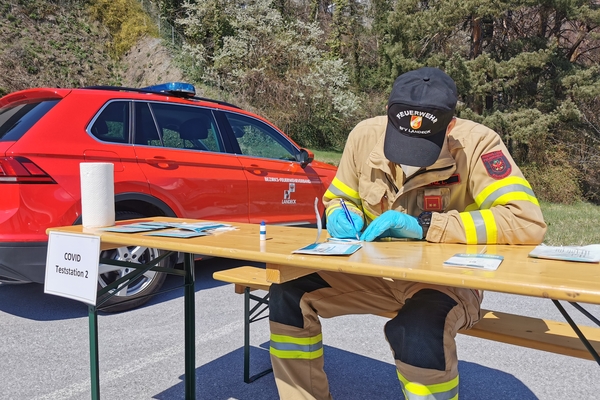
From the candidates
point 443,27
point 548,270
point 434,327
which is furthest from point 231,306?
point 443,27

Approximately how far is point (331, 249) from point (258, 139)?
3744mm

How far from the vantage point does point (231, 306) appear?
4.16 m

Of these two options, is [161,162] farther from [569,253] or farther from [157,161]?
[569,253]

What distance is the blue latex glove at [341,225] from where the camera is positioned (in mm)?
2057

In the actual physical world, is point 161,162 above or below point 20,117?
below

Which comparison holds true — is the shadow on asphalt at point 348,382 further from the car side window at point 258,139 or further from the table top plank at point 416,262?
the car side window at point 258,139

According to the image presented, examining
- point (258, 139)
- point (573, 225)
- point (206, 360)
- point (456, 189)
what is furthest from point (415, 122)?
point (573, 225)

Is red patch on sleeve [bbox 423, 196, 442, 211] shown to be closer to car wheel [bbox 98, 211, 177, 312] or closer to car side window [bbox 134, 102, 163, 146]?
car wheel [bbox 98, 211, 177, 312]

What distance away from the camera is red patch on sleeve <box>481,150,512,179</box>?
2010 millimetres

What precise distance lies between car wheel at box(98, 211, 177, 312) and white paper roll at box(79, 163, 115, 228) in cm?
160

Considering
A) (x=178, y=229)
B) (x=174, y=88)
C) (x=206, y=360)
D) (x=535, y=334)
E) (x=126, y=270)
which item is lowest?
(x=206, y=360)

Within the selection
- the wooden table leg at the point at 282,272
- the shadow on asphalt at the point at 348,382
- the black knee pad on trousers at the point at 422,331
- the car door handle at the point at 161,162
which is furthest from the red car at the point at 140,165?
the black knee pad on trousers at the point at 422,331

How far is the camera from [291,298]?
2.01 meters

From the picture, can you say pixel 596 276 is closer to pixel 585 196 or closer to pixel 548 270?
pixel 548 270
